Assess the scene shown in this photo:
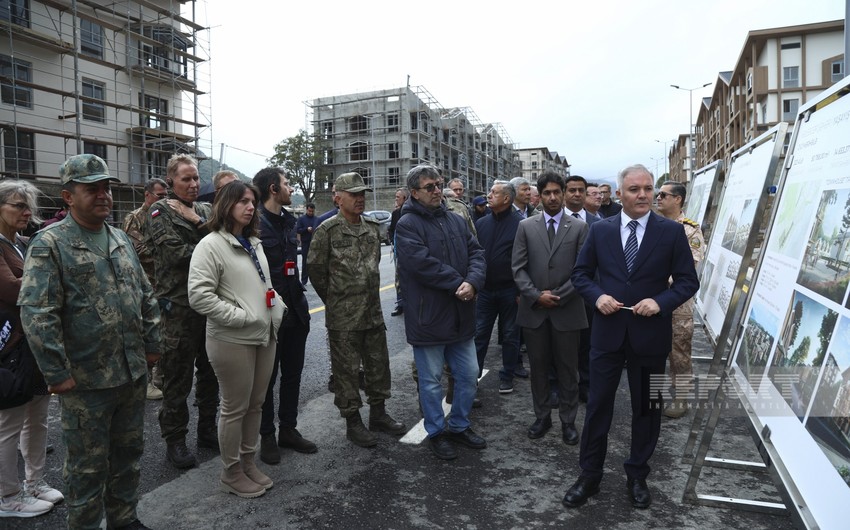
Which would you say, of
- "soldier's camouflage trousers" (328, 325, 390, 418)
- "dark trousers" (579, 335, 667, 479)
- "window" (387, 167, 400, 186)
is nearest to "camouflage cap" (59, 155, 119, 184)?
"soldier's camouflage trousers" (328, 325, 390, 418)

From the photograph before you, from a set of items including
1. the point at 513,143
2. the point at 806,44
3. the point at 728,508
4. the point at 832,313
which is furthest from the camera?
the point at 513,143

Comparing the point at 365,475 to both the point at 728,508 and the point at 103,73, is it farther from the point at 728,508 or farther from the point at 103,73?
the point at 103,73

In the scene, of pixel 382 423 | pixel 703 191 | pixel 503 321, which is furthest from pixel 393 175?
pixel 382 423

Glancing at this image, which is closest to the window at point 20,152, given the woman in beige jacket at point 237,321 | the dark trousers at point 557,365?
the woman in beige jacket at point 237,321

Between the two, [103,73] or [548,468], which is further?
[103,73]

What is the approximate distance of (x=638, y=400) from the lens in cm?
322

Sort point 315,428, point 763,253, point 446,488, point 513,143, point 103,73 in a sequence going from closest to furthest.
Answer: point 763,253 < point 446,488 < point 315,428 < point 103,73 < point 513,143

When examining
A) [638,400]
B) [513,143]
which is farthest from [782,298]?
[513,143]

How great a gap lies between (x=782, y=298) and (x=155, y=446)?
4.23 m

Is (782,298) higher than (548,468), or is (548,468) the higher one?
(782,298)

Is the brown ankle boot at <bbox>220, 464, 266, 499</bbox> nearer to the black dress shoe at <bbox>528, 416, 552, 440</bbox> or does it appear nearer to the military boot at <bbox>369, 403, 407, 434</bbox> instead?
the military boot at <bbox>369, 403, 407, 434</bbox>

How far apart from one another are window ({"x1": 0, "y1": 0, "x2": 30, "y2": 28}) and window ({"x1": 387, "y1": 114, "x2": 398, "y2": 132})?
34967 millimetres

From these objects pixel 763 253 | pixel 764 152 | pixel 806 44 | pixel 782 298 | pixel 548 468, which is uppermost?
pixel 806 44

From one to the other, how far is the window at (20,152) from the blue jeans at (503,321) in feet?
69.0
